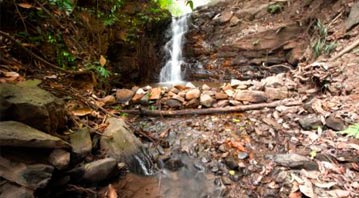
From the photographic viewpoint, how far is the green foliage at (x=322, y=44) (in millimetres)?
5078

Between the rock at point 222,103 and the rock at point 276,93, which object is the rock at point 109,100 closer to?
the rock at point 222,103

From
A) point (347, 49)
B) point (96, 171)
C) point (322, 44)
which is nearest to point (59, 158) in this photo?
point (96, 171)

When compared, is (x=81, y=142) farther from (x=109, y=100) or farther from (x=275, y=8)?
(x=275, y=8)

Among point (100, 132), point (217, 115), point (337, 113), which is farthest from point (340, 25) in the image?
point (100, 132)

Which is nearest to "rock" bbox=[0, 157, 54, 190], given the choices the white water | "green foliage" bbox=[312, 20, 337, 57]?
"green foliage" bbox=[312, 20, 337, 57]

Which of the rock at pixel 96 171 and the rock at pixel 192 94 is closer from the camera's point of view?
the rock at pixel 96 171

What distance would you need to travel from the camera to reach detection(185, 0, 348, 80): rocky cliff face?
681 cm

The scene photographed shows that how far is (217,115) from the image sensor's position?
429 centimetres

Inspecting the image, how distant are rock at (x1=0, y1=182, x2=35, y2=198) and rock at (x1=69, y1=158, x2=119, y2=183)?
529 millimetres

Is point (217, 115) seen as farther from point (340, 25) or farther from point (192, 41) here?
point (192, 41)

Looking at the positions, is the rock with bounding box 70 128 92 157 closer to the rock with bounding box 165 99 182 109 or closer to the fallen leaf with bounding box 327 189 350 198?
the rock with bounding box 165 99 182 109

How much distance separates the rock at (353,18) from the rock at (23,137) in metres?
5.72

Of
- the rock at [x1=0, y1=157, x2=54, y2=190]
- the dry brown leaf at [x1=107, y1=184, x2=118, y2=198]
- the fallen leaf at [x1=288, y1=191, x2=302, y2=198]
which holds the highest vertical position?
the rock at [x1=0, y1=157, x2=54, y2=190]

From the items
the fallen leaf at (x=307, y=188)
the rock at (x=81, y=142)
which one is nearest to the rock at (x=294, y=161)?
the fallen leaf at (x=307, y=188)
